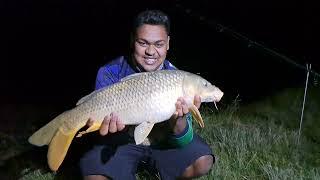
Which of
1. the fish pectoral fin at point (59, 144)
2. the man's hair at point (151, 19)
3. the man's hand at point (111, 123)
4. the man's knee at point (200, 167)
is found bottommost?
the man's knee at point (200, 167)

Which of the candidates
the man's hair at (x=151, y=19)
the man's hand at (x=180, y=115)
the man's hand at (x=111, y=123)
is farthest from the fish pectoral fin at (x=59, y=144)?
the man's hair at (x=151, y=19)

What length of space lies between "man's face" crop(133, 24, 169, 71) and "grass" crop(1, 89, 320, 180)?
71 cm

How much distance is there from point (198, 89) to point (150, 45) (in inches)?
14.8

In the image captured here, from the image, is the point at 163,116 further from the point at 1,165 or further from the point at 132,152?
the point at 1,165

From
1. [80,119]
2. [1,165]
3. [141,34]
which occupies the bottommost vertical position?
[1,165]

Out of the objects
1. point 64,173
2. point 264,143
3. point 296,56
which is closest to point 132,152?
point 64,173

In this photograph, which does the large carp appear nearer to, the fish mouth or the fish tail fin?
the fish tail fin

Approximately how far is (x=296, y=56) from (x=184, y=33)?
1.67 meters

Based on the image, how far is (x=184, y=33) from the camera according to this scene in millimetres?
6695

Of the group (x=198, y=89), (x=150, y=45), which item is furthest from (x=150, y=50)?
(x=198, y=89)

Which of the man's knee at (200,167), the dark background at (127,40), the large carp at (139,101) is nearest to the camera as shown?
the large carp at (139,101)

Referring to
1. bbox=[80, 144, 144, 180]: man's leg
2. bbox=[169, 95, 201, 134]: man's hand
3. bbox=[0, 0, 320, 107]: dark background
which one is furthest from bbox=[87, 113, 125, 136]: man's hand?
bbox=[0, 0, 320, 107]: dark background

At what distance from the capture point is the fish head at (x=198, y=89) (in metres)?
2.16

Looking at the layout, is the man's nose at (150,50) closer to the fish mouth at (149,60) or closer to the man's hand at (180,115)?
the fish mouth at (149,60)
